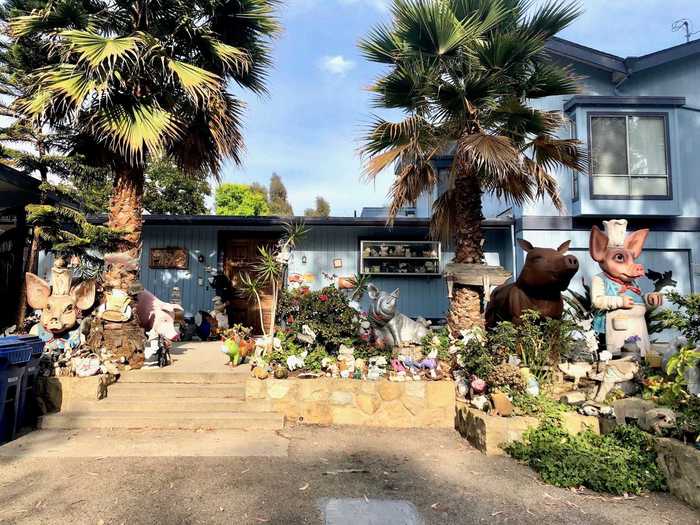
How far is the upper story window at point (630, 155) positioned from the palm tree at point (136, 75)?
7.81 m

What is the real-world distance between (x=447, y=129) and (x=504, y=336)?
10.9ft

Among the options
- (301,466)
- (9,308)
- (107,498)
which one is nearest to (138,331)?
(107,498)

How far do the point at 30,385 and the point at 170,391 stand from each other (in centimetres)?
149

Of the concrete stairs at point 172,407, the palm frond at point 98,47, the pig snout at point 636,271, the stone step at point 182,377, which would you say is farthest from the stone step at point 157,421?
the pig snout at point 636,271

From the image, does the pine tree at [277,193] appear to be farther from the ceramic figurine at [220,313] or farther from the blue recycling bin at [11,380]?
the blue recycling bin at [11,380]

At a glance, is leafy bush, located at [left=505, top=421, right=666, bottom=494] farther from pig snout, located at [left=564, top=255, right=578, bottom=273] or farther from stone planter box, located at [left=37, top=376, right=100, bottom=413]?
stone planter box, located at [left=37, top=376, right=100, bottom=413]

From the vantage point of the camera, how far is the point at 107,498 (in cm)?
302

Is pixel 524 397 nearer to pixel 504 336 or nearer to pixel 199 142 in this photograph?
pixel 504 336

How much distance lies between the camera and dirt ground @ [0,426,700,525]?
2797 mm

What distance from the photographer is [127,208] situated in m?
5.93

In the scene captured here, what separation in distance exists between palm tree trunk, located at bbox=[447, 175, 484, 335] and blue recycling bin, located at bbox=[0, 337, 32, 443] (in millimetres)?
5102

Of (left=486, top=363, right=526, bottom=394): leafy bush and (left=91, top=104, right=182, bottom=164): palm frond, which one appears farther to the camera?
(left=91, top=104, right=182, bottom=164): palm frond

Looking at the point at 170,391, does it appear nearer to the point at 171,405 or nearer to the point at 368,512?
the point at 171,405

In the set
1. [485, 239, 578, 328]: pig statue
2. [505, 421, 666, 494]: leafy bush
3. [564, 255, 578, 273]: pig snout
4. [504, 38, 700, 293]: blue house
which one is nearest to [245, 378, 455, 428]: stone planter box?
[505, 421, 666, 494]: leafy bush
